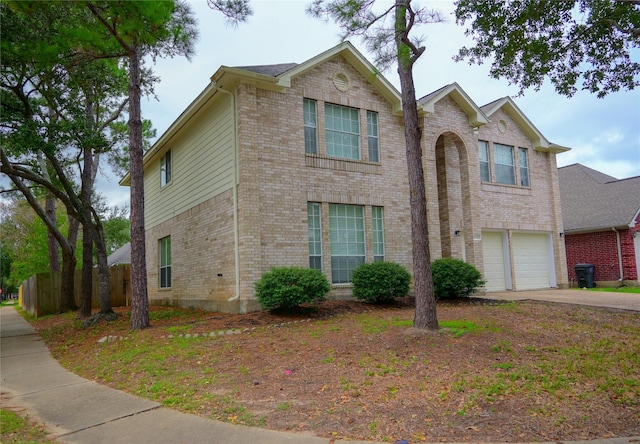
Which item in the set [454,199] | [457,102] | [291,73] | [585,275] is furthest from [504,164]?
[291,73]

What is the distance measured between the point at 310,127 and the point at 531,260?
33.4ft

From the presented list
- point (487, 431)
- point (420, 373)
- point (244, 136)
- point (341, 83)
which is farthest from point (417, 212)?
point (341, 83)

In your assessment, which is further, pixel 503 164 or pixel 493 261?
pixel 503 164

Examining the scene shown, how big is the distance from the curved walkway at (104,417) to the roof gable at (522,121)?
49.0 ft

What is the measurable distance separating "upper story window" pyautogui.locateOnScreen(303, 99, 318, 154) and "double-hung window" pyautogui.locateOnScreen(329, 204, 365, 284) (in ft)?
5.65

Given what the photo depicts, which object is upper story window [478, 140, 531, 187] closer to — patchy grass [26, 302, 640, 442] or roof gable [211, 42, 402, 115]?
roof gable [211, 42, 402, 115]

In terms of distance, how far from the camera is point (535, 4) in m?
8.88

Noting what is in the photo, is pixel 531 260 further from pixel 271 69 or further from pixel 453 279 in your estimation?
pixel 271 69

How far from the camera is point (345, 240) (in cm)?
1301

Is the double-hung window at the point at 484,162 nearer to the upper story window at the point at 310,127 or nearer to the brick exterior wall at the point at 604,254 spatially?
the upper story window at the point at 310,127

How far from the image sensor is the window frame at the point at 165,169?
56.5 ft

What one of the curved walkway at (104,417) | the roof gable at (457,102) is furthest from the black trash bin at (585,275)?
the curved walkway at (104,417)

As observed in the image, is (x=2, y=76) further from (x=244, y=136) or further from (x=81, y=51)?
(x=244, y=136)

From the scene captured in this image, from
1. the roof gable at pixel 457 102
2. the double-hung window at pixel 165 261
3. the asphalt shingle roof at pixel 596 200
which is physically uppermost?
the roof gable at pixel 457 102
